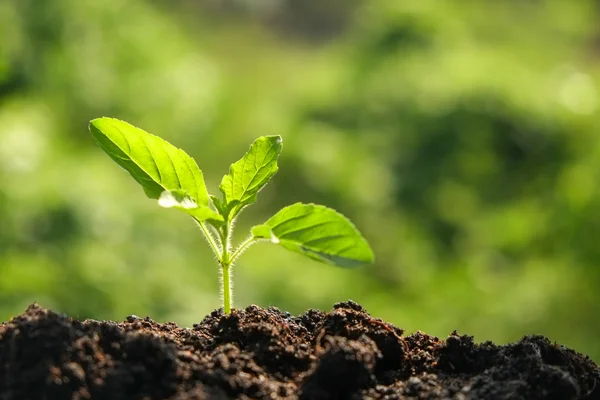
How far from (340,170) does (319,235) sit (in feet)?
12.1

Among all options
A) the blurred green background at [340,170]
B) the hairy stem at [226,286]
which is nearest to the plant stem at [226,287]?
the hairy stem at [226,286]

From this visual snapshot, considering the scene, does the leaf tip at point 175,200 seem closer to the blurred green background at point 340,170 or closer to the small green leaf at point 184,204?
the small green leaf at point 184,204

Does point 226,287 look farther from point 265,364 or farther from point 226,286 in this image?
point 265,364

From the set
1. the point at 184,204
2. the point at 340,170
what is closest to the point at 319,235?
the point at 184,204

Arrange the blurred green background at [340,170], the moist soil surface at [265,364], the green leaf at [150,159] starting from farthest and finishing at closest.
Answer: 1. the blurred green background at [340,170]
2. the green leaf at [150,159]
3. the moist soil surface at [265,364]

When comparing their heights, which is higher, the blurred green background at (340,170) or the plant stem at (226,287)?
the blurred green background at (340,170)

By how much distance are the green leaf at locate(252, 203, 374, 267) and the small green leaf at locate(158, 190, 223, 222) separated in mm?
53

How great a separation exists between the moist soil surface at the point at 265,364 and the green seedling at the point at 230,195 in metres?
0.09

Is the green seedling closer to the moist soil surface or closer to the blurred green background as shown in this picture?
the moist soil surface

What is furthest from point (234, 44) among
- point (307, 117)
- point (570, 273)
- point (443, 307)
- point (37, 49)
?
point (570, 273)

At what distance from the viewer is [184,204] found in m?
0.83

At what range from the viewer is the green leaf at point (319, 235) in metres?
0.81

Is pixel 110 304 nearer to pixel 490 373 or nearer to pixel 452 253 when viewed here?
pixel 452 253

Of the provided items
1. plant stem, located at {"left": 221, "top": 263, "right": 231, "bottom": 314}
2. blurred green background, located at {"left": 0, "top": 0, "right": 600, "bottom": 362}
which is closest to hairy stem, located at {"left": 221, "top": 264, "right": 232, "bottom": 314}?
plant stem, located at {"left": 221, "top": 263, "right": 231, "bottom": 314}
